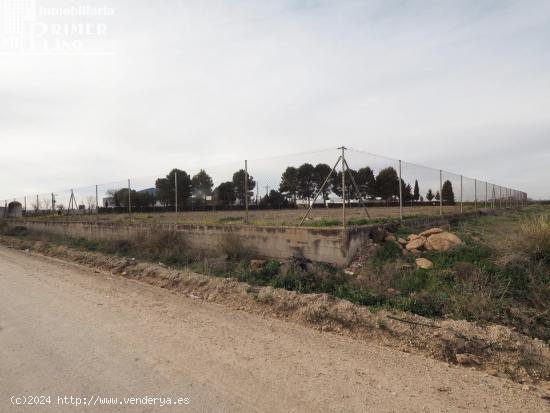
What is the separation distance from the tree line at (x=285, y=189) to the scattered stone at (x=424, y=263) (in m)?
2.60

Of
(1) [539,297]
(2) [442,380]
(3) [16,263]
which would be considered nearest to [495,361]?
(2) [442,380]

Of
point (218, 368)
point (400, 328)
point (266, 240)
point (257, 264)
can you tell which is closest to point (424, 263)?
point (400, 328)

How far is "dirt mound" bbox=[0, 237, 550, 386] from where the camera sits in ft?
12.0

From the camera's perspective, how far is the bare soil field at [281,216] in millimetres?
9477

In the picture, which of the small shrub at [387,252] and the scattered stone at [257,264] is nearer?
the small shrub at [387,252]

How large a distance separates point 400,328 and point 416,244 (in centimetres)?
392

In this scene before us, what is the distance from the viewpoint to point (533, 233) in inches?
261

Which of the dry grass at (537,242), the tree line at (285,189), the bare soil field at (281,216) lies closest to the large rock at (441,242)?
the dry grass at (537,242)

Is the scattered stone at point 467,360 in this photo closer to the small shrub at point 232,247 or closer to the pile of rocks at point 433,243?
the pile of rocks at point 433,243

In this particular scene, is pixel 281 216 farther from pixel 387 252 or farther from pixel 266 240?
pixel 387 252

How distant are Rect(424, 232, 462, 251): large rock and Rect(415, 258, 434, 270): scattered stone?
1.03 meters

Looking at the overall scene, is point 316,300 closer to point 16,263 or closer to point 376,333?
point 376,333

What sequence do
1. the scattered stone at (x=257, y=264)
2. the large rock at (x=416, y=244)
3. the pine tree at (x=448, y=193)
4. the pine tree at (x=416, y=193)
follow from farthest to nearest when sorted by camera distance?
the pine tree at (x=448, y=193), the pine tree at (x=416, y=193), the large rock at (x=416, y=244), the scattered stone at (x=257, y=264)

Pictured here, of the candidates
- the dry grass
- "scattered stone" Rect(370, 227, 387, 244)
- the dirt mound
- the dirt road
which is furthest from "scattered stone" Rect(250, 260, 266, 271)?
the dry grass
